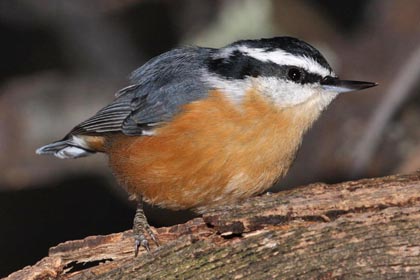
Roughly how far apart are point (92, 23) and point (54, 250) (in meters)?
3.71

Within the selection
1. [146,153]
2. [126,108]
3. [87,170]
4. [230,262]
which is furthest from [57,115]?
[230,262]

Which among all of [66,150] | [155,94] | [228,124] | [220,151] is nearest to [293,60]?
[228,124]

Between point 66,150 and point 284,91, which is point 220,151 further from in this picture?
point 66,150

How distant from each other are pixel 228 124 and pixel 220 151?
0.51 ft

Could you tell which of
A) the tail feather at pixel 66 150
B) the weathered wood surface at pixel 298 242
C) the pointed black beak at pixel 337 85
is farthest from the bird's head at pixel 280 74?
the tail feather at pixel 66 150

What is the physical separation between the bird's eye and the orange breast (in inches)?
6.2

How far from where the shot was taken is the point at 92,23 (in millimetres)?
7574

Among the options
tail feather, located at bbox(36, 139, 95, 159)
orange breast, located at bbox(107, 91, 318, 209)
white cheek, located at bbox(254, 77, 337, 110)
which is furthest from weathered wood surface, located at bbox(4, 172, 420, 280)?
tail feather, located at bbox(36, 139, 95, 159)

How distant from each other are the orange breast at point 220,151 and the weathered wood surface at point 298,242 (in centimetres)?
47

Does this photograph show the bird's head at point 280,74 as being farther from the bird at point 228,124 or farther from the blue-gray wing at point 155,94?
the blue-gray wing at point 155,94

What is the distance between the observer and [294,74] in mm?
4617

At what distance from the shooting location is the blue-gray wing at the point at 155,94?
16.0 ft

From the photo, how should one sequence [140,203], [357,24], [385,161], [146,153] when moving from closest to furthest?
1. [146,153]
2. [140,203]
3. [385,161]
4. [357,24]

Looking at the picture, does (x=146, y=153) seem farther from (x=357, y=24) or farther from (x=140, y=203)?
(x=357, y=24)
